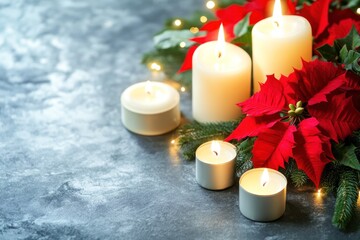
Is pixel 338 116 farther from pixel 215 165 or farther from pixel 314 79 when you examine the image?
pixel 215 165

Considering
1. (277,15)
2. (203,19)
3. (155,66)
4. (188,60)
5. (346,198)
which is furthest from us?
(203,19)

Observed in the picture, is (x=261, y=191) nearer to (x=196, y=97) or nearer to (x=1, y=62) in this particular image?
(x=196, y=97)

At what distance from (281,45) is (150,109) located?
0.91 feet

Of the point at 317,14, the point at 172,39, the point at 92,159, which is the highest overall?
the point at 317,14

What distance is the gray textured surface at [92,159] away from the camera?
3.73 ft

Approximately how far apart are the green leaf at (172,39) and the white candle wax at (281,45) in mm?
268

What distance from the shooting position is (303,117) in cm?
121

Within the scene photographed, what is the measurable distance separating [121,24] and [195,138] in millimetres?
612

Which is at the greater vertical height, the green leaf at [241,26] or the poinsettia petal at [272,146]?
the green leaf at [241,26]

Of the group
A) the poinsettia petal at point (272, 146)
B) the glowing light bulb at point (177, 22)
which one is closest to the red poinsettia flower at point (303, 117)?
the poinsettia petal at point (272, 146)

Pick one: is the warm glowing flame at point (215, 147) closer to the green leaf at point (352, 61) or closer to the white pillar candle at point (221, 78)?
the white pillar candle at point (221, 78)

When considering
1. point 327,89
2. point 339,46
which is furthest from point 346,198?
point 339,46

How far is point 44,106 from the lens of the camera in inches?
58.4

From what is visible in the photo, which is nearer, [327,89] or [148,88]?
[327,89]
